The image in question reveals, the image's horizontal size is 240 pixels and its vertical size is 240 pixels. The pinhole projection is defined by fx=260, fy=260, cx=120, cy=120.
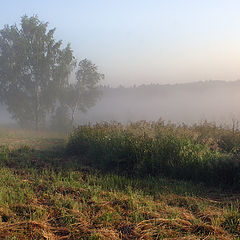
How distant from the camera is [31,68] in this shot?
34.1 metres

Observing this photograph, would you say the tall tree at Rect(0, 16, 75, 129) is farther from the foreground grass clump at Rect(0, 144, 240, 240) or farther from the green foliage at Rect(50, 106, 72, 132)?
the foreground grass clump at Rect(0, 144, 240, 240)

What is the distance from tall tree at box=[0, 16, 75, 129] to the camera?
32875mm

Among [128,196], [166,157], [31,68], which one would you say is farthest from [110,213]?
[31,68]

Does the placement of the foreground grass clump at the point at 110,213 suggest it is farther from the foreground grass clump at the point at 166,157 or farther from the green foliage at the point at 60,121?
the green foliage at the point at 60,121

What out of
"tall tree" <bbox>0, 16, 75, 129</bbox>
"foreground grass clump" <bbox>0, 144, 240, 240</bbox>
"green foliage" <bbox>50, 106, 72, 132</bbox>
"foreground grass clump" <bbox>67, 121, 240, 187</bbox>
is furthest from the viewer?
"green foliage" <bbox>50, 106, 72, 132</bbox>

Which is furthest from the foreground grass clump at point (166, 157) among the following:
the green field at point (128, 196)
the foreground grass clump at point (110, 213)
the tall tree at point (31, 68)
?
the tall tree at point (31, 68)

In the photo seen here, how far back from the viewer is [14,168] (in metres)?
7.26

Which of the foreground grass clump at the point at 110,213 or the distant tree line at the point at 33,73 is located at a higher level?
the distant tree line at the point at 33,73

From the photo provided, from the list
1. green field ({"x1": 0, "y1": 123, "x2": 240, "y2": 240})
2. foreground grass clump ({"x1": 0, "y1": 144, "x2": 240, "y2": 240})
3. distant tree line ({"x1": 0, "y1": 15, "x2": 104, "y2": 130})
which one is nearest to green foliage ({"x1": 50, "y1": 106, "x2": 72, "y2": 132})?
distant tree line ({"x1": 0, "y1": 15, "x2": 104, "y2": 130})

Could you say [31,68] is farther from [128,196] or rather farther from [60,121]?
[128,196]

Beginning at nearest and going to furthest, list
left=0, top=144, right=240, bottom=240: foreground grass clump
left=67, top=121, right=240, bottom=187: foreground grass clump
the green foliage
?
left=0, top=144, right=240, bottom=240: foreground grass clump, left=67, top=121, right=240, bottom=187: foreground grass clump, the green foliage

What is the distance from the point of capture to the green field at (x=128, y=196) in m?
3.29

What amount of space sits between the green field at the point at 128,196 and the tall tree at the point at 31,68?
26770mm

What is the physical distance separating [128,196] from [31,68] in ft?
108
